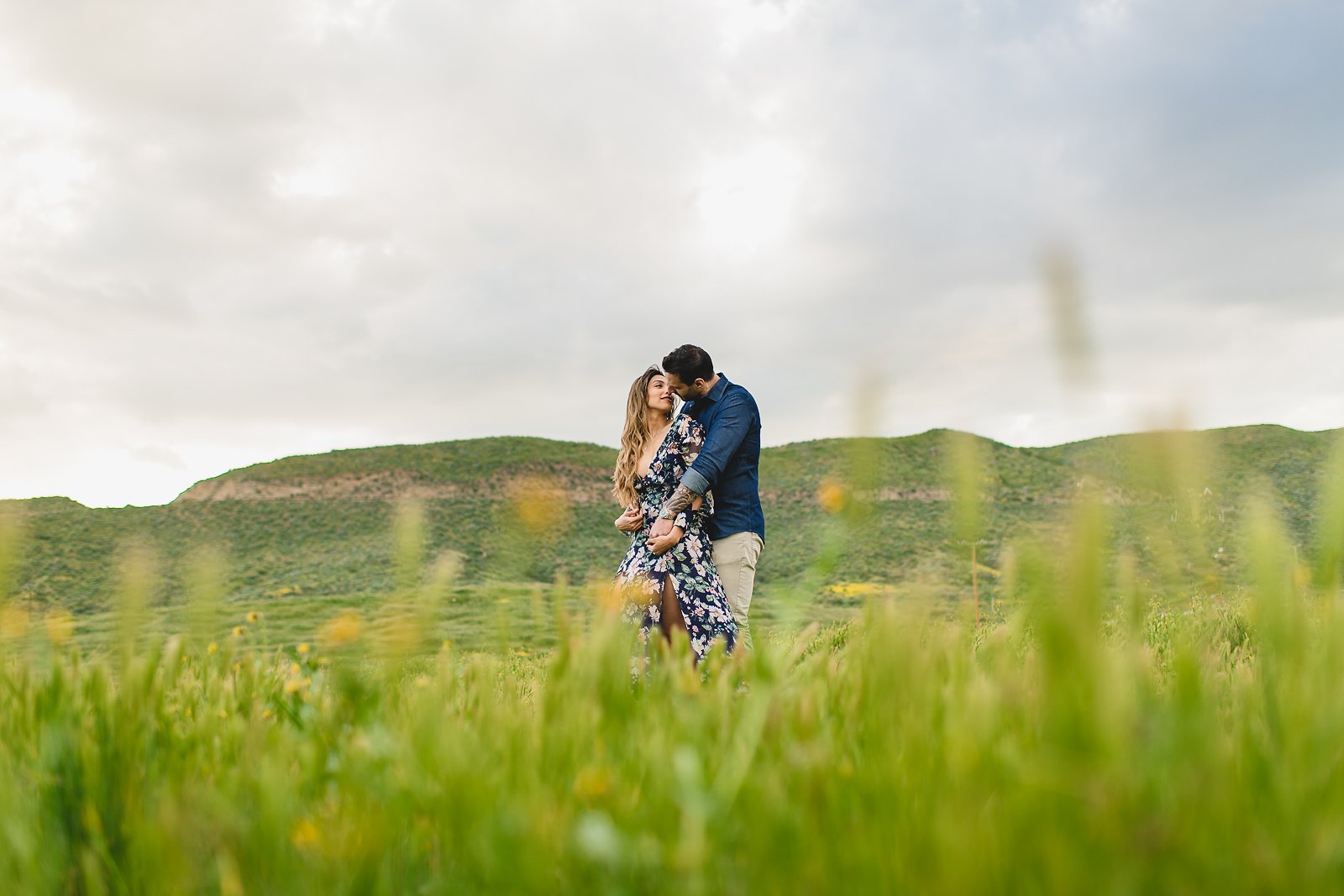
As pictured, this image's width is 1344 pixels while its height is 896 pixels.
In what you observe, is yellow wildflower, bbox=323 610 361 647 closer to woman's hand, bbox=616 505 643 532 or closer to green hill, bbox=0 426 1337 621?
woman's hand, bbox=616 505 643 532

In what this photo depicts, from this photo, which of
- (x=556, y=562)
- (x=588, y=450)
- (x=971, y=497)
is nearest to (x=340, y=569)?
(x=556, y=562)

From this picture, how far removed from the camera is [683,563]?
5293 millimetres

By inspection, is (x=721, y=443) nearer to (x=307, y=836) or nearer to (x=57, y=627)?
(x=57, y=627)

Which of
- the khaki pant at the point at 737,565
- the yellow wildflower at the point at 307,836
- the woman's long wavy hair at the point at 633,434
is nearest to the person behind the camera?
the yellow wildflower at the point at 307,836

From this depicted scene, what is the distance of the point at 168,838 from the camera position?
1.46m

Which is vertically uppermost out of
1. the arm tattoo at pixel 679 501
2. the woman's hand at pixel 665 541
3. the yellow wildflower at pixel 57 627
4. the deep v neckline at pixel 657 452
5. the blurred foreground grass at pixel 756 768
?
the deep v neckline at pixel 657 452

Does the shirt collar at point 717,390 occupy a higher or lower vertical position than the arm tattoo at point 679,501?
higher

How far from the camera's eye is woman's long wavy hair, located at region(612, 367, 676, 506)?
5836 mm

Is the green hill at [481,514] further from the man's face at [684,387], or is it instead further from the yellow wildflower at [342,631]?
the yellow wildflower at [342,631]

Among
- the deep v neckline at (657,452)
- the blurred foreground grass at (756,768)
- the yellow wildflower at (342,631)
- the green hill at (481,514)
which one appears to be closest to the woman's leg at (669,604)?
the deep v neckline at (657,452)

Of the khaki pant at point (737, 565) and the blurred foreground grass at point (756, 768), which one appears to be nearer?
the blurred foreground grass at point (756, 768)

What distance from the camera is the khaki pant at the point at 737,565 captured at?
546cm

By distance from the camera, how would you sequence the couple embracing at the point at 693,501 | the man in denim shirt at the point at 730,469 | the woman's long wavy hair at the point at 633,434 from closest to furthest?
1. the couple embracing at the point at 693,501
2. the man in denim shirt at the point at 730,469
3. the woman's long wavy hair at the point at 633,434

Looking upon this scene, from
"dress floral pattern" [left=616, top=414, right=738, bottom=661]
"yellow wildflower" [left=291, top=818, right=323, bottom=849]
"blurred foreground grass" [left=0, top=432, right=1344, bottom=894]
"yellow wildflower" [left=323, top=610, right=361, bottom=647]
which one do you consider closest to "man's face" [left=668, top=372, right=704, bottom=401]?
"dress floral pattern" [left=616, top=414, right=738, bottom=661]
